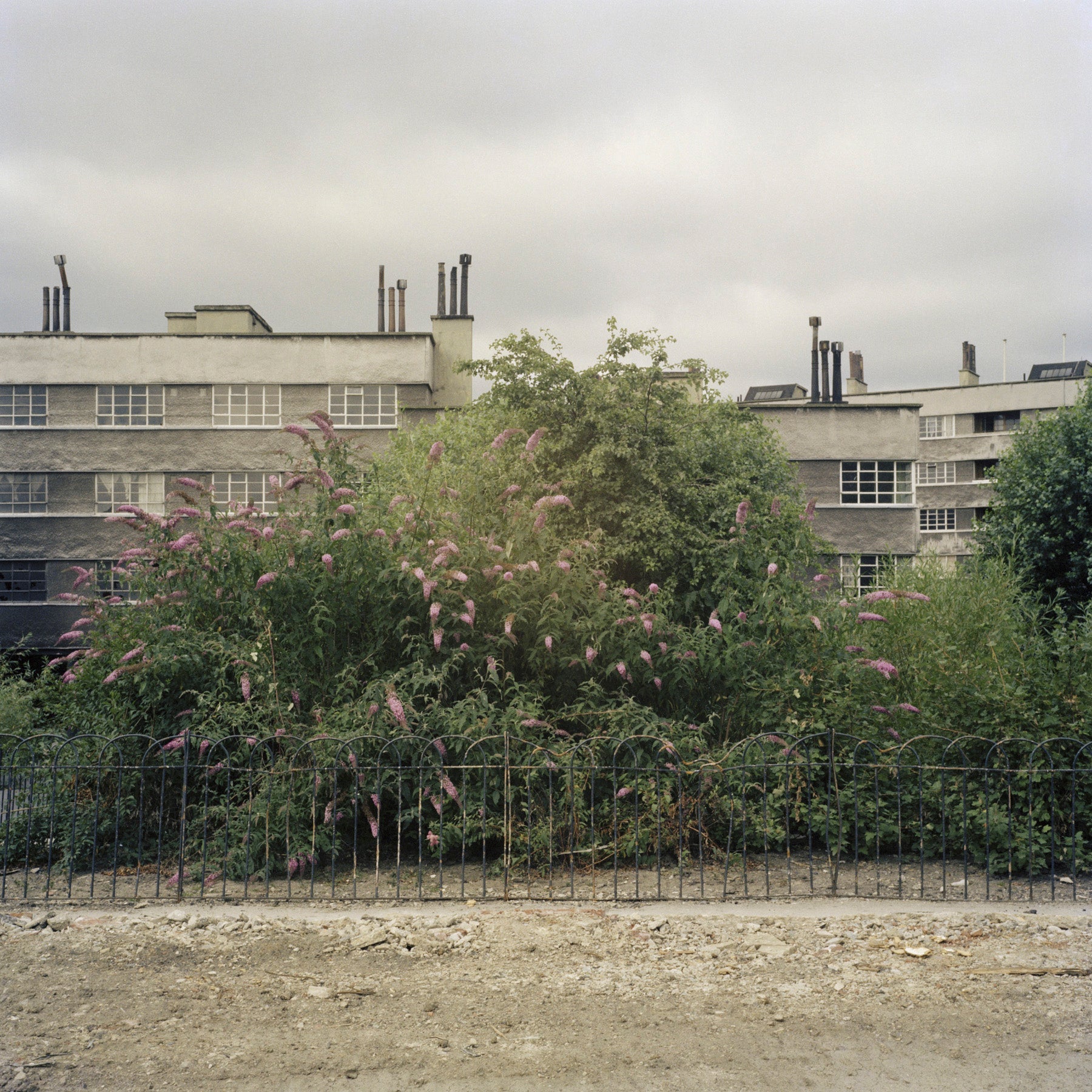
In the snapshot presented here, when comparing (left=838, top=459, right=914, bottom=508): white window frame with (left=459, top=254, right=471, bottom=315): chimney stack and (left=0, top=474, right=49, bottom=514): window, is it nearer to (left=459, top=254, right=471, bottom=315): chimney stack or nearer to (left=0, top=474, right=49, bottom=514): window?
(left=459, top=254, right=471, bottom=315): chimney stack

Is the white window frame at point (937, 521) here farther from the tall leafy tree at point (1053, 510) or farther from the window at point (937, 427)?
the tall leafy tree at point (1053, 510)

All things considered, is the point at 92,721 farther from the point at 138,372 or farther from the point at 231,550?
the point at 138,372

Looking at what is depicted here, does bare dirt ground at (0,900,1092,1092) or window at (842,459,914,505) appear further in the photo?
window at (842,459,914,505)

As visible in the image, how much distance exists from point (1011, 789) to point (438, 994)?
210 inches

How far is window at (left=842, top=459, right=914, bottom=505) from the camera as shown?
38938 millimetres

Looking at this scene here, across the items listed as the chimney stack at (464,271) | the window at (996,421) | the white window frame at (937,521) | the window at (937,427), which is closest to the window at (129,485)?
the chimney stack at (464,271)

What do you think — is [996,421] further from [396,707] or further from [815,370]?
[396,707]

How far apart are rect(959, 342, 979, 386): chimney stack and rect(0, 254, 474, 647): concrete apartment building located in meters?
40.4

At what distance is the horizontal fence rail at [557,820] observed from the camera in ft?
26.1

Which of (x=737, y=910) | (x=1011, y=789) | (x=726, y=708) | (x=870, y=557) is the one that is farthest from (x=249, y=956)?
(x=870, y=557)

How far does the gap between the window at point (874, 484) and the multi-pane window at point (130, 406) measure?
26.4 metres

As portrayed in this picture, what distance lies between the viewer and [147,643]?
9.20 metres

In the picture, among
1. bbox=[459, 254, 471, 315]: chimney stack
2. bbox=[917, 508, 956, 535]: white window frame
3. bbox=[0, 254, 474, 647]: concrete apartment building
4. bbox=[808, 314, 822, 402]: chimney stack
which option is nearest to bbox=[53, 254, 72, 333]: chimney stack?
bbox=[0, 254, 474, 647]: concrete apartment building

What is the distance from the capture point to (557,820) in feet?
28.4
